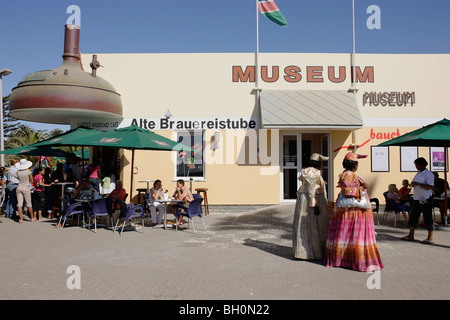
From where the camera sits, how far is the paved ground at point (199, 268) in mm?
4555

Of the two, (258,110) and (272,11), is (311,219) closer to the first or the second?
(258,110)

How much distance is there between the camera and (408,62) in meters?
13.3

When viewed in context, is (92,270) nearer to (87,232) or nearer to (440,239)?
(87,232)

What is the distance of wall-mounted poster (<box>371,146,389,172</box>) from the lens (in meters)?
12.9

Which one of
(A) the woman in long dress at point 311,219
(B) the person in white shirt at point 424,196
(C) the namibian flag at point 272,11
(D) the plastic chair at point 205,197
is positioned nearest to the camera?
(A) the woman in long dress at point 311,219

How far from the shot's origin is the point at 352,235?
5570mm

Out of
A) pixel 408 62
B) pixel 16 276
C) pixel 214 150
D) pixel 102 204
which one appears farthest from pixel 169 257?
pixel 408 62

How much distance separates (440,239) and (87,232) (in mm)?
8060

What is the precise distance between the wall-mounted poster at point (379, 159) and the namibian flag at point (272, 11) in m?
5.60

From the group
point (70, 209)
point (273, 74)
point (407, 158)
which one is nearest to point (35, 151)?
point (70, 209)

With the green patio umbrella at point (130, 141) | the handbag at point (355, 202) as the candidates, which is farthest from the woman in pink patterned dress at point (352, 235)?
the green patio umbrella at point (130, 141)

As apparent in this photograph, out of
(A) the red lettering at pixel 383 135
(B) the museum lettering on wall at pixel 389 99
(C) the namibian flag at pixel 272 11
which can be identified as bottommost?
(A) the red lettering at pixel 383 135

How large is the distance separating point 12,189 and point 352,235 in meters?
10.3

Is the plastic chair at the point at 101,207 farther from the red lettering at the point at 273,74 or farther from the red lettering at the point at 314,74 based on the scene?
the red lettering at the point at 314,74
